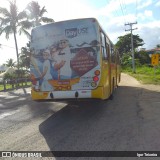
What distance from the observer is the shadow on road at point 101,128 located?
611 centimetres

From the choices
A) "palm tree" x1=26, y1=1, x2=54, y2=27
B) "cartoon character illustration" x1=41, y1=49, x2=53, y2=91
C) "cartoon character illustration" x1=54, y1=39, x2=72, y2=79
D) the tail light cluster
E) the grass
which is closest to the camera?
the tail light cluster

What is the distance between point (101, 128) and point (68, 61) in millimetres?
2770

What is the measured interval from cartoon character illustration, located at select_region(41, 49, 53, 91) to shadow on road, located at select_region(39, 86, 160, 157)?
108 cm

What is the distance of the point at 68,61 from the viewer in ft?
30.5

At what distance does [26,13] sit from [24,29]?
221cm

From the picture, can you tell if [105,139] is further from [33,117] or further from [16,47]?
[16,47]

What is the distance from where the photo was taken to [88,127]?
7867 millimetres

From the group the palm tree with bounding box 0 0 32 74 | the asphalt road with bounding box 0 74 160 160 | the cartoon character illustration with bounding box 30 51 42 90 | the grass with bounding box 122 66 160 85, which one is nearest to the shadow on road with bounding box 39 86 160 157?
the asphalt road with bounding box 0 74 160 160

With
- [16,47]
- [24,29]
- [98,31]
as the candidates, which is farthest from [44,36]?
[24,29]

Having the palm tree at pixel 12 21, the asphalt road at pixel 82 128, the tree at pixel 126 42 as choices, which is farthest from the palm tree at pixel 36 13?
the tree at pixel 126 42

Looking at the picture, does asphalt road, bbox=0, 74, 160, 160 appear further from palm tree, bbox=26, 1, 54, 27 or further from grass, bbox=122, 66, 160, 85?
palm tree, bbox=26, 1, 54, 27

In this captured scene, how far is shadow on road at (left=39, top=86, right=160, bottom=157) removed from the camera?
240 inches

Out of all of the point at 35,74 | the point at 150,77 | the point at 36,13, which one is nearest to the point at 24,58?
the point at 36,13

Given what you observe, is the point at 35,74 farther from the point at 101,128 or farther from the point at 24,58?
the point at 24,58
